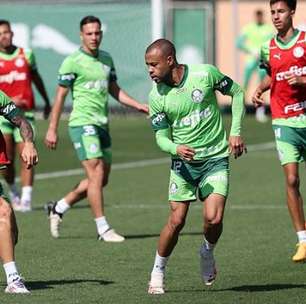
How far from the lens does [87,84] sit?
15.4 m

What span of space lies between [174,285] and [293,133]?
242 cm

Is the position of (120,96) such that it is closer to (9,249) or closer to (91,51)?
(91,51)

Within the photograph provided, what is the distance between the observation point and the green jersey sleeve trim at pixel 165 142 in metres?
11.1

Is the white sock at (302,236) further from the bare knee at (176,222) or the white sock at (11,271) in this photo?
the white sock at (11,271)

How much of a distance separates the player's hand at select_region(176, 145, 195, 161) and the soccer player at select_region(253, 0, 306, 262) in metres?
2.53

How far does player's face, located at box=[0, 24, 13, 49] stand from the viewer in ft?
59.9

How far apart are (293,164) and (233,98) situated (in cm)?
180

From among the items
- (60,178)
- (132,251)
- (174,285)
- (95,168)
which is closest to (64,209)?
(95,168)

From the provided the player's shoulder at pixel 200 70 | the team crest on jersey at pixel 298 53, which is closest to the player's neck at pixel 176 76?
the player's shoulder at pixel 200 70

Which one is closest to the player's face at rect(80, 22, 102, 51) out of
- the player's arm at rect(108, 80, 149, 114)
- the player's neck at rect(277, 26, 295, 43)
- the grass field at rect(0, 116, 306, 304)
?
the player's arm at rect(108, 80, 149, 114)

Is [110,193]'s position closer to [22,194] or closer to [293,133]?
[22,194]

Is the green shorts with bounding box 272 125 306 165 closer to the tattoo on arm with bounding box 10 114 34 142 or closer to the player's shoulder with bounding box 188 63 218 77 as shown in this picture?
the player's shoulder with bounding box 188 63 218 77

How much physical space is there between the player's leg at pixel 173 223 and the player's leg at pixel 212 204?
0.13 metres

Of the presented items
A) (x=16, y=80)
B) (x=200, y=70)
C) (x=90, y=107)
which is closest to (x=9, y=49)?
(x=16, y=80)
